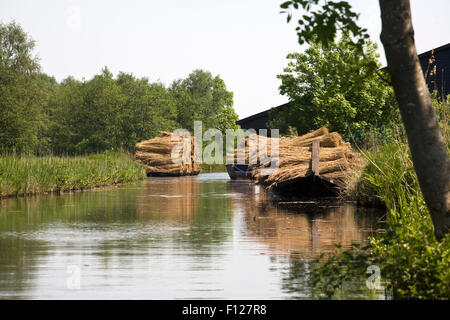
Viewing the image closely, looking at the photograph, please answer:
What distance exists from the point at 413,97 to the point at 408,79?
176 mm

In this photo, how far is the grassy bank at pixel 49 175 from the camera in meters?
25.4

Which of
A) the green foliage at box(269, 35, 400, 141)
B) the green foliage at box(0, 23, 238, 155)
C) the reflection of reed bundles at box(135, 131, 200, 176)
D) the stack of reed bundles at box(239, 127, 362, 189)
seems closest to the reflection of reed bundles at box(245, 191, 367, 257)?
the stack of reed bundles at box(239, 127, 362, 189)

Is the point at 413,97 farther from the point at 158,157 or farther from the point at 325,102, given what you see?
the point at 158,157

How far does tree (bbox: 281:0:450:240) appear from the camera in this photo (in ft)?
20.2

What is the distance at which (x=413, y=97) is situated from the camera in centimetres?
Result: 616

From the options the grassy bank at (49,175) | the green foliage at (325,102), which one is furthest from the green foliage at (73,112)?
the green foliage at (325,102)

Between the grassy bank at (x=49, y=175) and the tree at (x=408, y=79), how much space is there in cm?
2066

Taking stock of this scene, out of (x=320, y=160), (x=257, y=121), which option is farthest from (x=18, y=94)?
(x=320, y=160)

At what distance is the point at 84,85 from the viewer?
81.3m

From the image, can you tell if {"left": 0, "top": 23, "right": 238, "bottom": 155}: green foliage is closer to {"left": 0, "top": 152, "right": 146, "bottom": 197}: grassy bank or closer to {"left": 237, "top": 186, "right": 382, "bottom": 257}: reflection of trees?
{"left": 0, "top": 152, "right": 146, "bottom": 197}: grassy bank

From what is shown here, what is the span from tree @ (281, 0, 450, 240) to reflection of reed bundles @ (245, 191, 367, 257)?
439 centimetres

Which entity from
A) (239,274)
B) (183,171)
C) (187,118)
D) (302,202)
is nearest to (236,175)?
(183,171)

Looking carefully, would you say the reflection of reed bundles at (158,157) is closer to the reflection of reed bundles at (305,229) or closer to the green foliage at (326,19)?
the reflection of reed bundles at (305,229)
